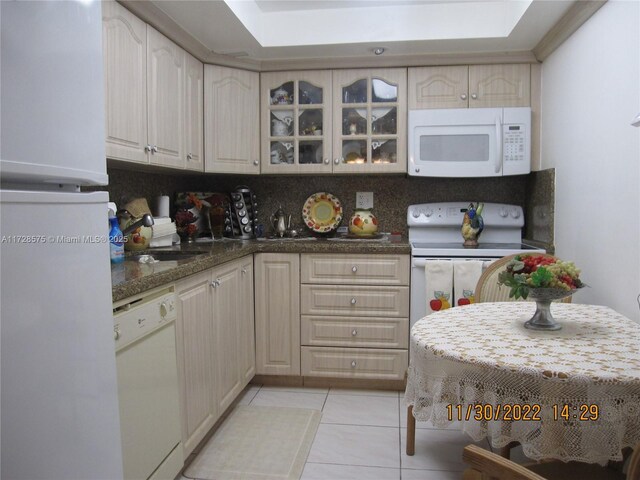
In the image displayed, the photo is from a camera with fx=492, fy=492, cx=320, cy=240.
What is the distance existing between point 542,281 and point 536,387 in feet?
1.27

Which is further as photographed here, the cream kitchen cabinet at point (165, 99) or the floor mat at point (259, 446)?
the cream kitchen cabinet at point (165, 99)

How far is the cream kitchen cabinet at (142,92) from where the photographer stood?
1960 mm

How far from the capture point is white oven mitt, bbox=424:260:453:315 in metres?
2.77

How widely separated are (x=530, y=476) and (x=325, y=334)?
227 centimetres

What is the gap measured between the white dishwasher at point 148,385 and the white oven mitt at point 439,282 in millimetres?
1500

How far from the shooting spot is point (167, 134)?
8.16 feet

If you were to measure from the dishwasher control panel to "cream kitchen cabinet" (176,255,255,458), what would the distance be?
111 mm

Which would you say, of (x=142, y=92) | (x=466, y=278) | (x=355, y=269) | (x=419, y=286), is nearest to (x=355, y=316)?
(x=355, y=269)

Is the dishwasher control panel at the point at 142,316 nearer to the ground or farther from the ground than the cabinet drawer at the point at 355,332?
farther from the ground

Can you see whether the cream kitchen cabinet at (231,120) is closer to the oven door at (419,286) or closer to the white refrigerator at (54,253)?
the oven door at (419,286)

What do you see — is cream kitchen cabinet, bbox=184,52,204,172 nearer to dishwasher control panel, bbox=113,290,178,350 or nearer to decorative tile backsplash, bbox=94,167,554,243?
decorative tile backsplash, bbox=94,167,554,243

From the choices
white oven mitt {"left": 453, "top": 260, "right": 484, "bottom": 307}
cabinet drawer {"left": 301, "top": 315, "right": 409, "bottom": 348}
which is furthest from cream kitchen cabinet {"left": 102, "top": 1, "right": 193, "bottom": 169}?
white oven mitt {"left": 453, "top": 260, "right": 484, "bottom": 307}

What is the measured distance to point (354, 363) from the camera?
2.99 metres
